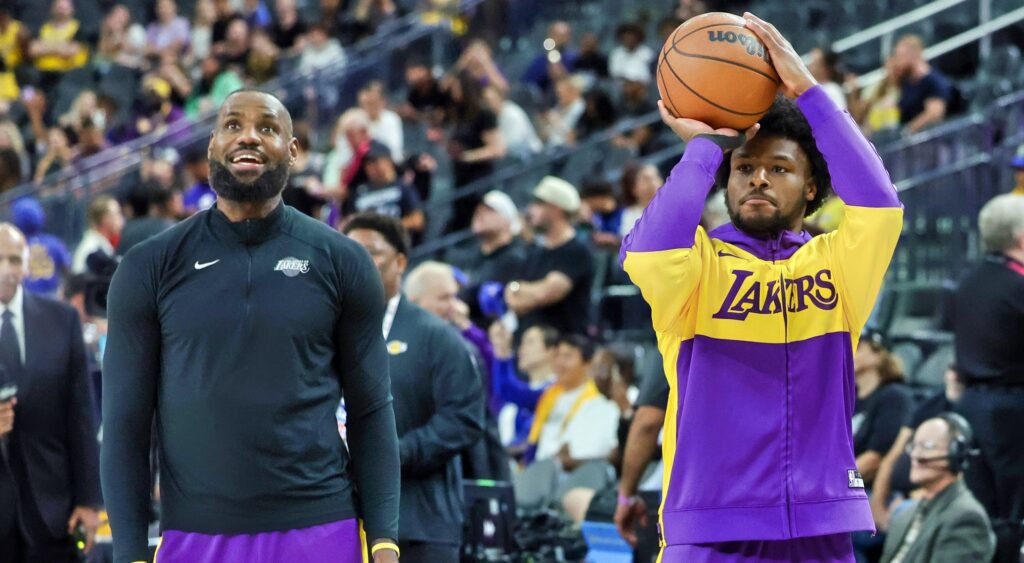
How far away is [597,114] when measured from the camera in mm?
15008

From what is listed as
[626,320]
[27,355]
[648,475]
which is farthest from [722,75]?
[626,320]

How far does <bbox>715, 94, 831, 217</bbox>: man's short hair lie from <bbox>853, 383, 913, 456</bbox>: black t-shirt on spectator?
4.55 meters

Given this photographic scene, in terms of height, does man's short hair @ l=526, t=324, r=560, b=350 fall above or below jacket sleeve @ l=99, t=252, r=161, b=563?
above

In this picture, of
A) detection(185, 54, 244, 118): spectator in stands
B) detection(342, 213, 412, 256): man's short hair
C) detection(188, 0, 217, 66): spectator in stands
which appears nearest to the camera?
detection(342, 213, 412, 256): man's short hair

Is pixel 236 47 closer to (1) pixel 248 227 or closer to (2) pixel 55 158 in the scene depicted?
(2) pixel 55 158

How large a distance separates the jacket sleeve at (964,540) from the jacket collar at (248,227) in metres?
4.11

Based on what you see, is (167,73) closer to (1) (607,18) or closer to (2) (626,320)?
(1) (607,18)

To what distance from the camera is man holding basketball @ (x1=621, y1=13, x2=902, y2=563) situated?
13.7 feet

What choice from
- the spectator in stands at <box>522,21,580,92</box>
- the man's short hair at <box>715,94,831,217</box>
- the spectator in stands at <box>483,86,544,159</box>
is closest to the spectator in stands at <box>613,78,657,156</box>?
the spectator in stands at <box>483,86,544,159</box>

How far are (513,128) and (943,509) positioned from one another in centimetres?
825

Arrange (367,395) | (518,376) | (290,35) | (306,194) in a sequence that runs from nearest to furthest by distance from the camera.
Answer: (367,395)
(518,376)
(306,194)
(290,35)

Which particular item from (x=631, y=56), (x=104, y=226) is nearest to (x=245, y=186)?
(x=104, y=226)

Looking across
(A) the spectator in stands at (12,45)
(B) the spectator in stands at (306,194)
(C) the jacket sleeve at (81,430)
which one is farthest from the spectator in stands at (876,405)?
(A) the spectator in stands at (12,45)

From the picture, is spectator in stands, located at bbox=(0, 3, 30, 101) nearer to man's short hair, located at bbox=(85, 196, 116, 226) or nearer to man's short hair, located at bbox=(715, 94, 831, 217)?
man's short hair, located at bbox=(85, 196, 116, 226)
